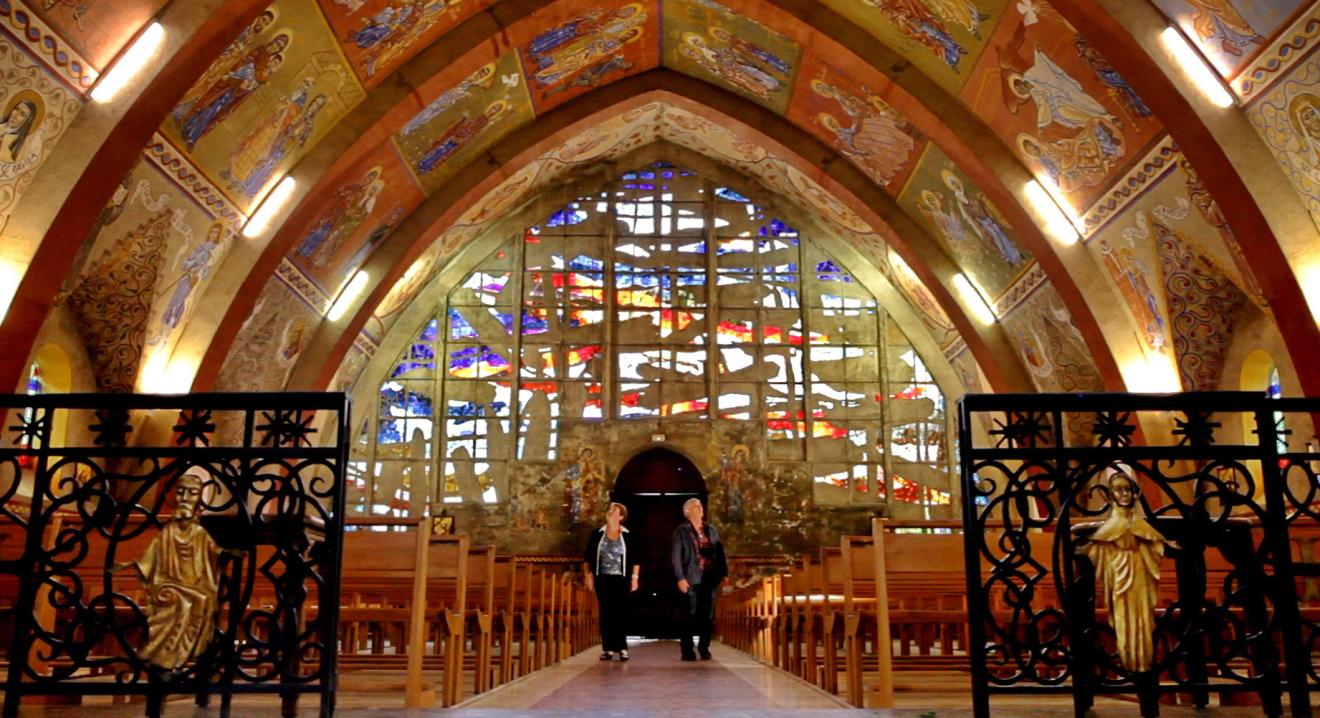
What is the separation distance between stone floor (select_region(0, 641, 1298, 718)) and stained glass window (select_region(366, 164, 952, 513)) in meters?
11.3

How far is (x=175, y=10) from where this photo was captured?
9.27 meters

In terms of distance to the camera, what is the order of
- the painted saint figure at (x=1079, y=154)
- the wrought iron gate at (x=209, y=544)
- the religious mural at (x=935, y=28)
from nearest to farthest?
the wrought iron gate at (x=209, y=544)
the painted saint figure at (x=1079, y=154)
the religious mural at (x=935, y=28)

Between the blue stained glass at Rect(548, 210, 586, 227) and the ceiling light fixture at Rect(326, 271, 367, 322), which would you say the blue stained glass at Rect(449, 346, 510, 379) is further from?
the ceiling light fixture at Rect(326, 271, 367, 322)

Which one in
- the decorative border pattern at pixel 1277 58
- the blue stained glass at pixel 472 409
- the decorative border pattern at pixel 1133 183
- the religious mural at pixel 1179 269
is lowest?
the blue stained glass at pixel 472 409

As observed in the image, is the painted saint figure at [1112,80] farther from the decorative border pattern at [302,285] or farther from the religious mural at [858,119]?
the decorative border pattern at [302,285]

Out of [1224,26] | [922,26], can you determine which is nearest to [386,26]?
[922,26]

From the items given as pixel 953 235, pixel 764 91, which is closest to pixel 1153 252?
pixel 953 235

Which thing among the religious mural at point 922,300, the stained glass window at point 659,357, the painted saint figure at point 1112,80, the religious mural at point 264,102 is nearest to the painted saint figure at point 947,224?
the religious mural at point 922,300

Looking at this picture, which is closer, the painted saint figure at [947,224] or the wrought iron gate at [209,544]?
the wrought iron gate at [209,544]

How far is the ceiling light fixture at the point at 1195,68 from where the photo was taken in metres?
9.48

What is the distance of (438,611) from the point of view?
5414 millimetres

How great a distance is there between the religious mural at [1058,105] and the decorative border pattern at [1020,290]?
4.53 feet

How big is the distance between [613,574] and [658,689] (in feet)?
9.38

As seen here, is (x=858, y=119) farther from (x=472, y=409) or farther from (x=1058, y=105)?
(x=472, y=409)
